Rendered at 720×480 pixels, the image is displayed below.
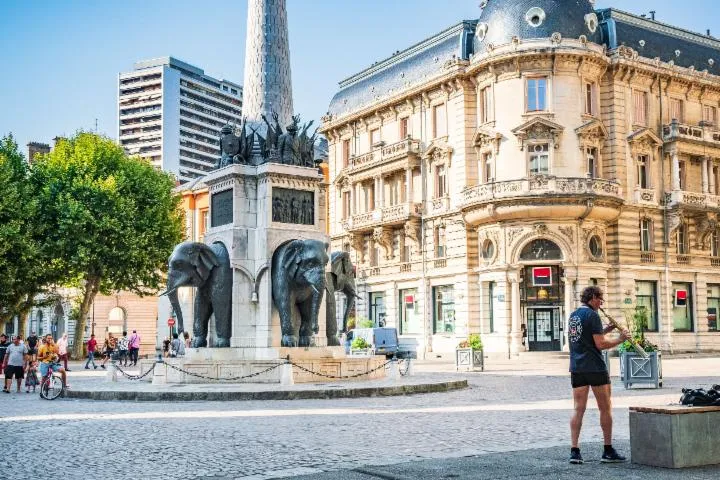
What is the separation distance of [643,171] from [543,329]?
10531mm

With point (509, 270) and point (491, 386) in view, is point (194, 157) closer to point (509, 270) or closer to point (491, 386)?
point (509, 270)

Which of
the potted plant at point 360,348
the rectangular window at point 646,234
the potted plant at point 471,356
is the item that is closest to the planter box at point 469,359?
the potted plant at point 471,356

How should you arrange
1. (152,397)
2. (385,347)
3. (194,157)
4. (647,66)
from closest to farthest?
(152,397)
(385,347)
(647,66)
(194,157)

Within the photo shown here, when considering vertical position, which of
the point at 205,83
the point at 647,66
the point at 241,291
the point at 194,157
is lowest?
the point at 241,291

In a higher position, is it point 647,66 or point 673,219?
point 647,66

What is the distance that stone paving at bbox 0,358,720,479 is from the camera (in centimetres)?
1023

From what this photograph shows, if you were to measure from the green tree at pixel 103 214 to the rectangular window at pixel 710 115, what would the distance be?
3016cm

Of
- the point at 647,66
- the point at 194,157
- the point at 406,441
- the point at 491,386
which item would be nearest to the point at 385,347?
the point at 491,386

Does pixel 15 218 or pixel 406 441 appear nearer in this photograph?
pixel 406 441

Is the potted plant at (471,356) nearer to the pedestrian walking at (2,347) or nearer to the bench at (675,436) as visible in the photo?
the pedestrian walking at (2,347)

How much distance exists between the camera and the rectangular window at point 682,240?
4909cm

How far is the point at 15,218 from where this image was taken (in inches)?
1667

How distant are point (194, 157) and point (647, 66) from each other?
12279cm

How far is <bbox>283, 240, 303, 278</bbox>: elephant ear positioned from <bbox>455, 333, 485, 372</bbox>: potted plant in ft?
41.3
